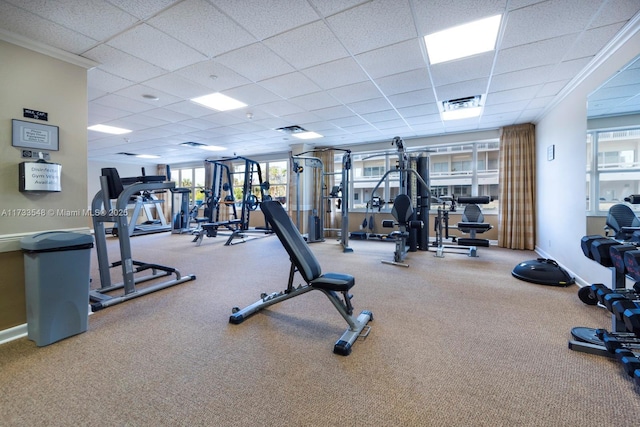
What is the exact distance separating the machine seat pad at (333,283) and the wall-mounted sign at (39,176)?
2359 millimetres

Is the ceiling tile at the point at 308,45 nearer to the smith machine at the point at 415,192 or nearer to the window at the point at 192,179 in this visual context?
the smith machine at the point at 415,192

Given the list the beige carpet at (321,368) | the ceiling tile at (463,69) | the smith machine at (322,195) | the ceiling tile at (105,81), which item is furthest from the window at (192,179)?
the ceiling tile at (463,69)

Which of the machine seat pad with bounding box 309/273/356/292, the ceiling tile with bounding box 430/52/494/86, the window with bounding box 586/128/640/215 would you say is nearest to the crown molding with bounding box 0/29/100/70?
the machine seat pad with bounding box 309/273/356/292

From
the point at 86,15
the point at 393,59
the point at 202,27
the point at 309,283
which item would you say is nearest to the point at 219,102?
the point at 202,27

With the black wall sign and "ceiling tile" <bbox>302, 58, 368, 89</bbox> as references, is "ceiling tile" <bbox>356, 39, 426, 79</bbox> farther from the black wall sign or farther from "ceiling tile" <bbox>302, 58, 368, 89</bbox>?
the black wall sign

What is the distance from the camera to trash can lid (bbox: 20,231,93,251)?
1.97 meters

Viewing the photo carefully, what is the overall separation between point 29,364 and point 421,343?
2577mm

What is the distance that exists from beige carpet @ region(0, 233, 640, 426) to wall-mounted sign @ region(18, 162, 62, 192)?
3.88 feet

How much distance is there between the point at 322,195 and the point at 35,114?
16.9 feet

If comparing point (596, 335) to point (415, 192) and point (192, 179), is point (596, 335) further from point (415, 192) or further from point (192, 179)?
point (192, 179)

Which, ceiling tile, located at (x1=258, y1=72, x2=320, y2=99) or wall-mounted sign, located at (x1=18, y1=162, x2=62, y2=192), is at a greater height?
ceiling tile, located at (x1=258, y1=72, x2=320, y2=99)

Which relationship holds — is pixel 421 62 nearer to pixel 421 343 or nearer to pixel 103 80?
pixel 421 343

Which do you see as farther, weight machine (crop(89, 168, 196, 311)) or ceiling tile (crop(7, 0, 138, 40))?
weight machine (crop(89, 168, 196, 311))

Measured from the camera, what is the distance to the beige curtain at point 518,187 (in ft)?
18.7
